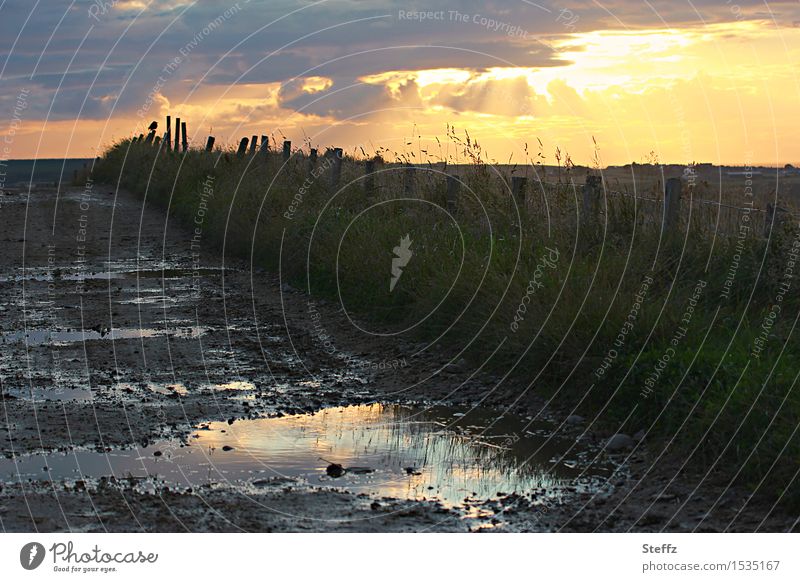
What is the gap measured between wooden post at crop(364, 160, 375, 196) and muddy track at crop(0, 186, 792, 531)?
222 centimetres

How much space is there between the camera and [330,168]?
17.4 meters

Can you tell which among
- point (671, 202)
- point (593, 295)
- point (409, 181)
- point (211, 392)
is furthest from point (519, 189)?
point (211, 392)

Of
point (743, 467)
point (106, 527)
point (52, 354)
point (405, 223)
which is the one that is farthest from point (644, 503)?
point (405, 223)

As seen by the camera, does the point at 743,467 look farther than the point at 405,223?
No

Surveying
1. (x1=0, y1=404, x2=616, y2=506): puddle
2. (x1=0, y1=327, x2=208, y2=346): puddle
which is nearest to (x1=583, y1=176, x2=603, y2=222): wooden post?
(x1=0, y1=404, x2=616, y2=506): puddle

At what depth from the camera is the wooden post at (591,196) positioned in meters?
10.9

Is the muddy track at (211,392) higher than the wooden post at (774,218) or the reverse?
the reverse

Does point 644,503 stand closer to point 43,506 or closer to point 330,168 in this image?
point 43,506

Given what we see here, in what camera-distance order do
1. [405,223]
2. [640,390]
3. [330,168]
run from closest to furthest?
[640,390]
[405,223]
[330,168]

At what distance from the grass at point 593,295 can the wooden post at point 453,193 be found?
11cm

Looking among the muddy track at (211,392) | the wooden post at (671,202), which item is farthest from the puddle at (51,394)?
the wooden post at (671,202)

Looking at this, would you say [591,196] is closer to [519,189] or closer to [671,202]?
[671,202]

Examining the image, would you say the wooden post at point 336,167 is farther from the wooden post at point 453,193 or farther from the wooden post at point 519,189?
the wooden post at point 519,189

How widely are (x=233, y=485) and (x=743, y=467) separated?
3.01 m
